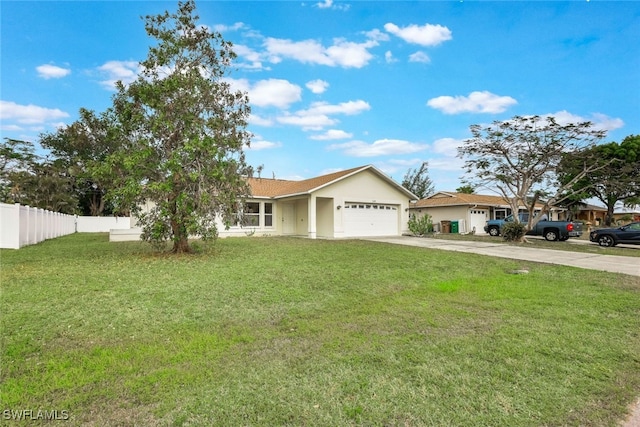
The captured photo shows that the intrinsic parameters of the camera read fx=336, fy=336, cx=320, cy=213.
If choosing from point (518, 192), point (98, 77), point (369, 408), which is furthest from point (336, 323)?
point (518, 192)

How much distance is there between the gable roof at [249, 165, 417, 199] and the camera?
19.3 metres

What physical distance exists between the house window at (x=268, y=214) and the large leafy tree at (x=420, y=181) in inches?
1172

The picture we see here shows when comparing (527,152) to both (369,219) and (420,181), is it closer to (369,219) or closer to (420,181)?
(369,219)

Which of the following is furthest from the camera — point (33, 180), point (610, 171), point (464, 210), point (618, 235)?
point (33, 180)

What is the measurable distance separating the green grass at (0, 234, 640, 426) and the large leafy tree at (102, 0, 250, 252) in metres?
3.04

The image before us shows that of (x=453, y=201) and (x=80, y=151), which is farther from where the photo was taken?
(x=80, y=151)

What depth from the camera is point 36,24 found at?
8758mm

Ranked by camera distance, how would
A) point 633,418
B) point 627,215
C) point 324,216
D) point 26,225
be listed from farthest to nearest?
1. point 627,215
2. point 324,216
3. point 26,225
4. point 633,418

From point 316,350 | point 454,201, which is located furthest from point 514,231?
point 316,350

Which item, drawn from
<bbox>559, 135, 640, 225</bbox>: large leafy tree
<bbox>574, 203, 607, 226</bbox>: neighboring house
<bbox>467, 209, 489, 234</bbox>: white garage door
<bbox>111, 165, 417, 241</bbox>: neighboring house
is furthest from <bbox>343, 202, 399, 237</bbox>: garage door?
<bbox>574, 203, 607, 226</bbox>: neighboring house

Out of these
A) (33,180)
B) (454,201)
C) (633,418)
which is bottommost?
(633,418)

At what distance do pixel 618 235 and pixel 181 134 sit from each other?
2085 centimetres

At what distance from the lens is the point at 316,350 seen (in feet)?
12.2

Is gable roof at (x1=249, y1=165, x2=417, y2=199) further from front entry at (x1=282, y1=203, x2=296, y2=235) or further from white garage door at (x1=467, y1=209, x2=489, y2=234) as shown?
white garage door at (x1=467, y1=209, x2=489, y2=234)
